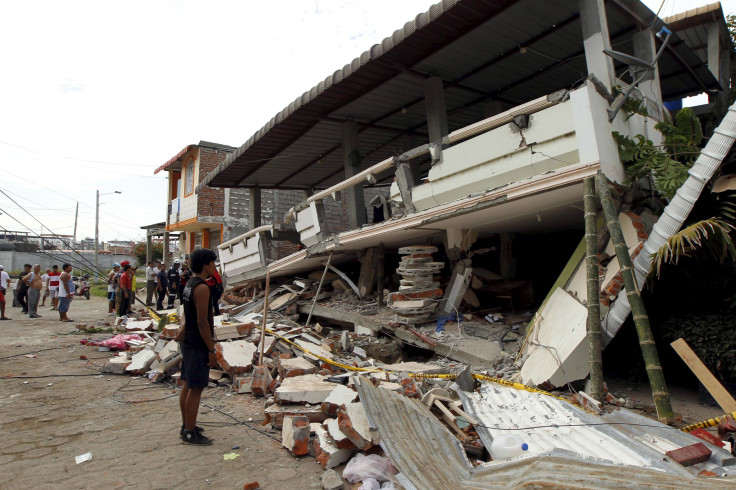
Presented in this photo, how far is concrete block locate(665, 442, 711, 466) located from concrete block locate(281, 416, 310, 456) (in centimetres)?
264

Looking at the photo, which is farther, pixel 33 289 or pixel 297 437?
pixel 33 289

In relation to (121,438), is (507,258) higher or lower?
higher

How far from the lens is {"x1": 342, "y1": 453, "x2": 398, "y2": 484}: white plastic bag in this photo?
3.00 metres

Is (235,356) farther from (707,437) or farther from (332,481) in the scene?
(707,437)

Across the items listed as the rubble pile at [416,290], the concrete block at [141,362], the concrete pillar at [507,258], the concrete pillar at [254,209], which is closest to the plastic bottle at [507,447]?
the rubble pile at [416,290]

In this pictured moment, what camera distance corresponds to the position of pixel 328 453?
3.32 meters

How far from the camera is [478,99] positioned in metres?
8.80

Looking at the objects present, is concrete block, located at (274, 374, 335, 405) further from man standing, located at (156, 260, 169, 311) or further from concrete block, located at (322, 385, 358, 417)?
man standing, located at (156, 260, 169, 311)

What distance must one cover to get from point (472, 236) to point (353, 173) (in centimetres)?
304

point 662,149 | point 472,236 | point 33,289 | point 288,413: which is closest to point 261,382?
point 288,413

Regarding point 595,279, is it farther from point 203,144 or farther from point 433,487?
point 203,144

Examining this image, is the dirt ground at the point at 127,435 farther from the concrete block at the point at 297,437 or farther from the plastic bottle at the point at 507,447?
the plastic bottle at the point at 507,447

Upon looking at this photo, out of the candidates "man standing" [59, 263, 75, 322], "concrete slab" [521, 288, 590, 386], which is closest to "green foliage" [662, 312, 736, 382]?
"concrete slab" [521, 288, 590, 386]

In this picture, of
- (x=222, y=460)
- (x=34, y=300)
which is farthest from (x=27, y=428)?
→ (x=34, y=300)
